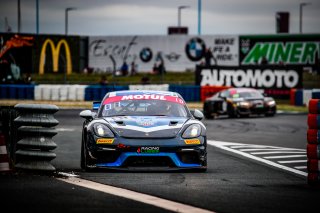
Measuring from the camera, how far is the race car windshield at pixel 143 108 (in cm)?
1353

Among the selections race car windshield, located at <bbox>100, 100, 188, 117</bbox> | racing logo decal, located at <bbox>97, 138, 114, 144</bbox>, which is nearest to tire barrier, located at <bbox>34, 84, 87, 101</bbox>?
race car windshield, located at <bbox>100, 100, 188, 117</bbox>

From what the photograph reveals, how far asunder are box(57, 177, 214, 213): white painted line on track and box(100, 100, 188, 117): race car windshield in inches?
102

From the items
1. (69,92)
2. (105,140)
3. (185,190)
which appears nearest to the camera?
(185,190)

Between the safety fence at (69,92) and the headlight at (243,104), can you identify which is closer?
the headlight at (243,104)

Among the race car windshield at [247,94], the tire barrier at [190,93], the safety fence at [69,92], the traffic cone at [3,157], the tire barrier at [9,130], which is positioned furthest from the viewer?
the tire barrier at [190,93]

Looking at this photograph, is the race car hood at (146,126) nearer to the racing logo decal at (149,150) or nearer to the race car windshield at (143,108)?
the racing logo decal at (149,150)

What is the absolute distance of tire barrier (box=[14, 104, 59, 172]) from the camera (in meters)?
11.5

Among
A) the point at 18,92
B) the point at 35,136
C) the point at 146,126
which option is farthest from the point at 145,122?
the point at 18,92

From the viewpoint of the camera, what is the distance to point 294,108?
41.6 metres

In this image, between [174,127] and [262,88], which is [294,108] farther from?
[174,127]

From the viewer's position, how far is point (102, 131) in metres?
12.5

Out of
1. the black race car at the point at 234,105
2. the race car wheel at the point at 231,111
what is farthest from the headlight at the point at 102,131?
the race car wheel at the point at 231,111

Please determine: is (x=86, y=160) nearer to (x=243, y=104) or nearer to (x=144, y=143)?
(x=144, y=143)

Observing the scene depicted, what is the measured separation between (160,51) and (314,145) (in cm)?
5458
